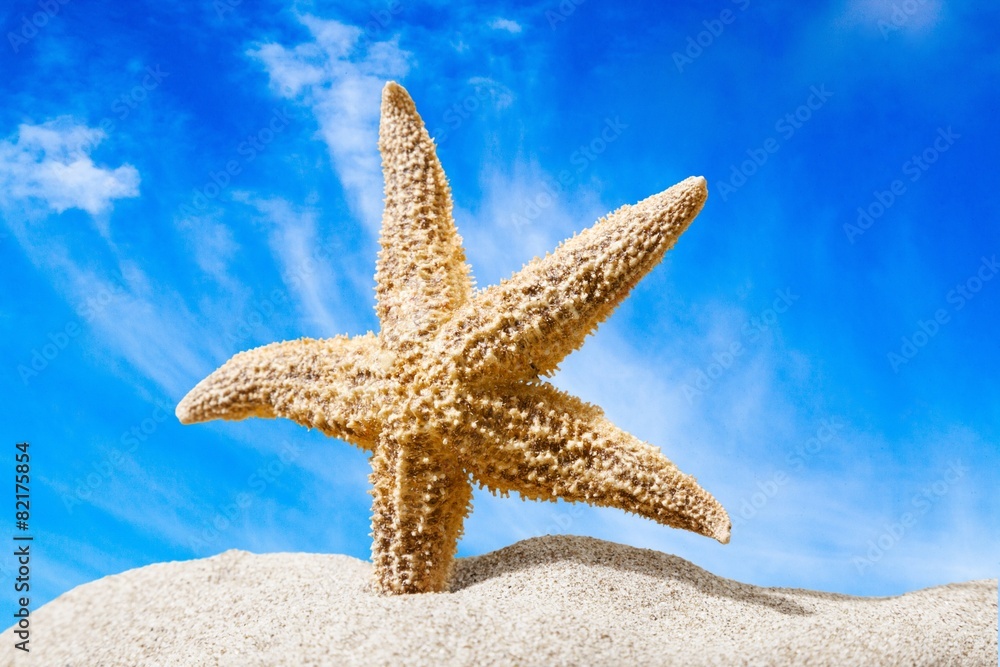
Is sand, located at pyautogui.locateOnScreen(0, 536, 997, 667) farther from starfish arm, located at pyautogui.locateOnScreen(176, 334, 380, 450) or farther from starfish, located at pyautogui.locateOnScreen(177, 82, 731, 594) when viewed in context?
starfish arm, located at pyautogui.locateOnScreen(176, 334, 380, 450)

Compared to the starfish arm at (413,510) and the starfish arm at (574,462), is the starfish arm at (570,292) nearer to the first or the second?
the starfish arm at (574,462)

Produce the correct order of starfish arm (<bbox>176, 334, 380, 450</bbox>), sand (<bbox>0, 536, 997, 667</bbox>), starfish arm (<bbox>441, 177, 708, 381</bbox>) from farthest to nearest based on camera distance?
starfish arm (<bbox>176, 334, 380, 450</bbox>) < starfish arm (<bbox>441, 177, 708, 381</bbox>) < sand (<bbox>0, 536, 997, 667</bbox>)

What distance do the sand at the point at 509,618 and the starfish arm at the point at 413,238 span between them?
148 centimetres

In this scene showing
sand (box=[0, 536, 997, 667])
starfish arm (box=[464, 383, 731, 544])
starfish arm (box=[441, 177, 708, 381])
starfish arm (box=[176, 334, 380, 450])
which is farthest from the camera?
starfish arm (box=[176, 334, 380, 450])

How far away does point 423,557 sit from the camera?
14.2 ft

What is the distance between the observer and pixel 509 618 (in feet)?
12.1

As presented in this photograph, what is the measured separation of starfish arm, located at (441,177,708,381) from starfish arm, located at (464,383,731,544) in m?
0.25

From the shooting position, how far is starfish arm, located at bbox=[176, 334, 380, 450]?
4469mm

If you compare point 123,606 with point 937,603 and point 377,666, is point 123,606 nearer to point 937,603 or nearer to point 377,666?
point 377,666

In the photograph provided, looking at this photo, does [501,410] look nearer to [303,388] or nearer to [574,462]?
[574,462]

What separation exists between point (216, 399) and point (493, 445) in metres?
1.84

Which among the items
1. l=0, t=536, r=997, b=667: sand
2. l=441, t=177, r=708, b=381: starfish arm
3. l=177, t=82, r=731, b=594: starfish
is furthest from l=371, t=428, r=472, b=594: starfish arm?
l=441, t=177, r=708, b=381: starfish arm

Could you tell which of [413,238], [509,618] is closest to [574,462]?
[509,618]

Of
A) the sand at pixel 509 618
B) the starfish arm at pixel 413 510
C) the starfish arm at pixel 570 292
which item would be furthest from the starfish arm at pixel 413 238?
the sand at pixel 509 618
